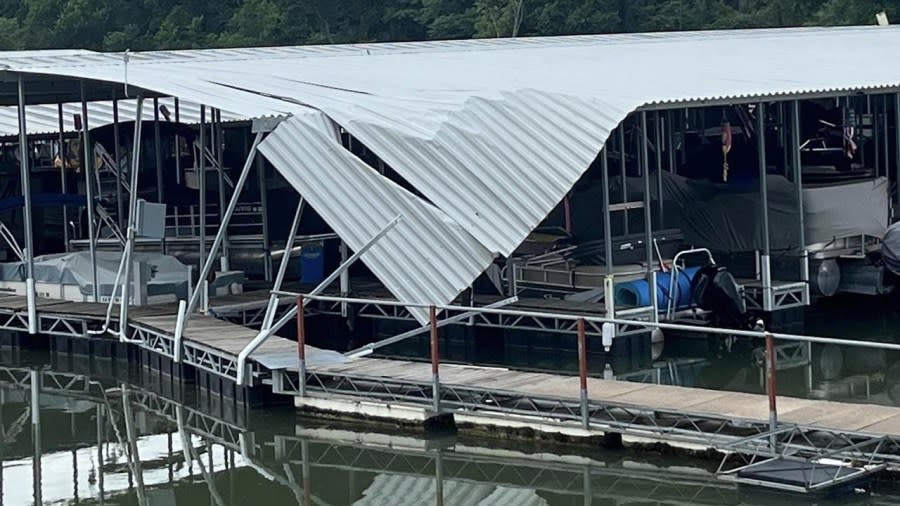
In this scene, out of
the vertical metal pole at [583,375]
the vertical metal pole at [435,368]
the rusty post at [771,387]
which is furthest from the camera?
the vertical metal pole at [435,368]

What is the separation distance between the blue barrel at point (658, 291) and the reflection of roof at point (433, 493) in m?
6.60

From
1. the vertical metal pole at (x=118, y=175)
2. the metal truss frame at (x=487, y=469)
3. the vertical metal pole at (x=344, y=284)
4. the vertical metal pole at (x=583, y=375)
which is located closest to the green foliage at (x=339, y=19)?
the vertical metal pole at (x=118, y=175)

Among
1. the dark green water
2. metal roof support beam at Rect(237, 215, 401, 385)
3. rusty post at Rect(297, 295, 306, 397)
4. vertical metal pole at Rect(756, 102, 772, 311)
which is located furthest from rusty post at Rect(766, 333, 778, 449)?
vertical metal pole at Rect(756, 102, 772, 311)

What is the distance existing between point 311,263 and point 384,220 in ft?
22.3

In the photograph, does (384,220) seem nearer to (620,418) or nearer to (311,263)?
(620,418)

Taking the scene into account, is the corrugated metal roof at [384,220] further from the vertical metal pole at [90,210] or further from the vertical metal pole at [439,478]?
the vertical metal pole at [90,210]

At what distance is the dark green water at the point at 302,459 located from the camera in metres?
14.5

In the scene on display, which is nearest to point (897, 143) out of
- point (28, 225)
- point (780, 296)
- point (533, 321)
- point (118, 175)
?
point (780, 296)

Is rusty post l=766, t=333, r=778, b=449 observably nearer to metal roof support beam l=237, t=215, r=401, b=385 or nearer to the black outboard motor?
metal roof support beam l=237, t=215, r=401, b=385

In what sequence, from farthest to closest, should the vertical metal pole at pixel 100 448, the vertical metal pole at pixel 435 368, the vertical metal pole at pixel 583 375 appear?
the vertical metal pole at pixel 435 368 → the vertical metal pole at pixel 100 448 → the vertical metal pole at pixel 583 375

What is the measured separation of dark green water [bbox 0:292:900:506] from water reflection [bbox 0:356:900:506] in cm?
2

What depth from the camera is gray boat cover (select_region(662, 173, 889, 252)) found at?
23.7 meters

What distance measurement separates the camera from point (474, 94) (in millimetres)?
20266

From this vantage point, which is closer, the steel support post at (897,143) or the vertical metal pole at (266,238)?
the vertical metal pole at (266,238)
